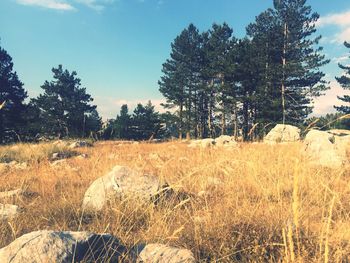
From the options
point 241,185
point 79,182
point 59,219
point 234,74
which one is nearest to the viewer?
point 59,219

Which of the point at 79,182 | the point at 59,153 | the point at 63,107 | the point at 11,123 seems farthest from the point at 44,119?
the point at 79,182

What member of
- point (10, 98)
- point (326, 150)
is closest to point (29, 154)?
point (326, 150)

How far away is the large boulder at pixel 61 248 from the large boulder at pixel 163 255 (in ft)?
0.52

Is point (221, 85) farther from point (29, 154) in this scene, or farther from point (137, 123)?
point (29, 154)

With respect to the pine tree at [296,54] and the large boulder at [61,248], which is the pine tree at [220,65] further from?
the large boulder at [61,248]

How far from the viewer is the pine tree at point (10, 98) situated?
26828mm

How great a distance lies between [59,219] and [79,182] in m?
1.77

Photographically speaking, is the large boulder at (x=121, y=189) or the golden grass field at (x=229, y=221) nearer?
the golden grass field at (x=229, y=221)

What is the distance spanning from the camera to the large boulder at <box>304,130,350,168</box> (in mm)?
5523

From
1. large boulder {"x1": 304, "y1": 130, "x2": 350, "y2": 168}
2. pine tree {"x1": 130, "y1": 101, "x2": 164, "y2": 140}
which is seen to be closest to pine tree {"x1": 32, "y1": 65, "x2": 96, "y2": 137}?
pine tree {"x1": 130, "y1": 101, "x2": 164, "y2": 140}

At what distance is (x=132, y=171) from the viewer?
386cm

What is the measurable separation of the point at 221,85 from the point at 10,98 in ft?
62.1

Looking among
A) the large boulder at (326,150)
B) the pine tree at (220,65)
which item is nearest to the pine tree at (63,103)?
the pine tree at (220,65)

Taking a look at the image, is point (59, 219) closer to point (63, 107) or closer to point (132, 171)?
point (132, 171)
